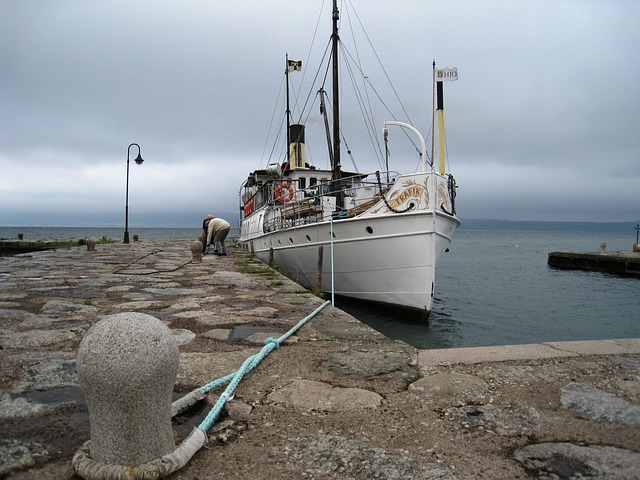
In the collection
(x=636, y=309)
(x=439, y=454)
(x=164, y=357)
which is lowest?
(x=636, y=309)

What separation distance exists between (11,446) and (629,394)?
11.2 feet

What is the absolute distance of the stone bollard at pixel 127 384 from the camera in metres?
1.70

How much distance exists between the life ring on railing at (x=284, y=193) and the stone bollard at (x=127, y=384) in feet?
39.3

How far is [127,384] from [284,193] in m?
12.8

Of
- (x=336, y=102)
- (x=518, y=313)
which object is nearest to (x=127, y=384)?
(x=336, y=102)

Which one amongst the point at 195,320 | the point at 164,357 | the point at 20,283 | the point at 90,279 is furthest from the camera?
the point at 90,279

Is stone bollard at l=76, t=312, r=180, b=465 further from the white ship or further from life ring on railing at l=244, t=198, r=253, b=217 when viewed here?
life ring on railing at l=244, t=198, r=253, b=217

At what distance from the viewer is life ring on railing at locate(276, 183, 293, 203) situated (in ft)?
45.1

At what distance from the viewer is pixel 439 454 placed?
6.79 feet

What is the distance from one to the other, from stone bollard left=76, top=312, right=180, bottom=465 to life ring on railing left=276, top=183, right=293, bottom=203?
12.0 m

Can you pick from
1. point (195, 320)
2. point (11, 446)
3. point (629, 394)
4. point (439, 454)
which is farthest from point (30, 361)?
point (629, 394)

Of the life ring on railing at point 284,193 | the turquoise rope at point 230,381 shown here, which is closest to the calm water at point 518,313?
the life ring on railing at point 284,193

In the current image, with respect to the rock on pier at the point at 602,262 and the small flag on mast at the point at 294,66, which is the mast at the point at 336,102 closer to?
the small flag on mast at the point at 294,66

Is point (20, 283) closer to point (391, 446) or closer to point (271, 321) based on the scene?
point (271, 321)
